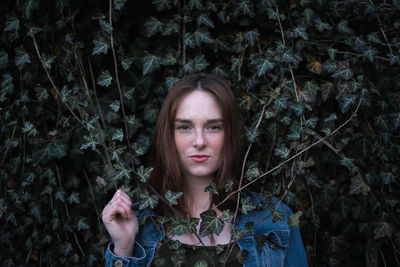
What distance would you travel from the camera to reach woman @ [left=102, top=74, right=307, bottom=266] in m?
1.37

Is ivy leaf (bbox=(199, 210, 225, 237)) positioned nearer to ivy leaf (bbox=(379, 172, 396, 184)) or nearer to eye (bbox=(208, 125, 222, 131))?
eye (bbox=(208, 125, 222, 131))

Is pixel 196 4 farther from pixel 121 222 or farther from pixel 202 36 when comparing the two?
pixel 121 222

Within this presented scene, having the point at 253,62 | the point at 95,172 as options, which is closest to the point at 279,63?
the point at 253,62

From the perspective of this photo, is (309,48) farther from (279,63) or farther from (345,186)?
(345,186)

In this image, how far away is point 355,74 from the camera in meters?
1.60

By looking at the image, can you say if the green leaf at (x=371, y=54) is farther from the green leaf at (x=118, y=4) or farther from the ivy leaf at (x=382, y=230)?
the green leaf at (x=118, y=4)

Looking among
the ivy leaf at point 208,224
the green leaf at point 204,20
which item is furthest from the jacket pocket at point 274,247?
the green leaf at point 204,20

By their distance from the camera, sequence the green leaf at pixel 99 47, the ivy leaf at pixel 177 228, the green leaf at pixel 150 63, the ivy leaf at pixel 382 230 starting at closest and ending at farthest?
the ivy leaf at pixel 177 228, the green leaf at pixel 99 47, the ivy leaf at pixel 382 230, the green leaf at pixel 150 63

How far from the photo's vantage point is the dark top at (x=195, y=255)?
51.1 inches

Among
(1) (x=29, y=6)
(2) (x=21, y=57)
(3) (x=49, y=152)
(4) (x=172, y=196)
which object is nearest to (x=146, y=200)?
(4) (x=172, y=196)

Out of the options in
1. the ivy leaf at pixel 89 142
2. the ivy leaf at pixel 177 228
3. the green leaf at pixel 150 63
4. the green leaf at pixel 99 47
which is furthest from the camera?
the green leaf at pixel 150 63

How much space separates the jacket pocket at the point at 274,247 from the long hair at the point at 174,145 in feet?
0.65

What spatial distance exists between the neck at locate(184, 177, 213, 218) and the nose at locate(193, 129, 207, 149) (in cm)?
20

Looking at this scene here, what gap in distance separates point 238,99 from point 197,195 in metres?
0.49
